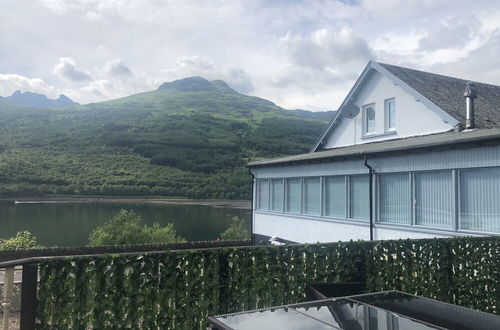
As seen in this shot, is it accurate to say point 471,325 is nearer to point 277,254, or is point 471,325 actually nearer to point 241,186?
point 277,254

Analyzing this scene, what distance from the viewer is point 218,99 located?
18962 cm

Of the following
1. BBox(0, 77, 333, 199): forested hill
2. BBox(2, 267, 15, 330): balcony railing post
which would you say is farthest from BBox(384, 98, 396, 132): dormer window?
BBox(0, 77, 333, 199): forested hill

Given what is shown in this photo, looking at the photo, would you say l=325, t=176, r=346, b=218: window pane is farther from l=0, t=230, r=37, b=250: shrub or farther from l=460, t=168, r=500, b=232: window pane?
l=0, t=230, r=37, b=250: shrub

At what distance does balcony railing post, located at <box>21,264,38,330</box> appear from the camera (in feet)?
13.0

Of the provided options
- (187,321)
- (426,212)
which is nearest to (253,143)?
(426,212)

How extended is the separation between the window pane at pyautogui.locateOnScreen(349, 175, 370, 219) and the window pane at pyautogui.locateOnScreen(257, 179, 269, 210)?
478 centimetres

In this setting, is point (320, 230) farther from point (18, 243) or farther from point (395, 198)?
point (18, 243)

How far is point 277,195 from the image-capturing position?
16.3 m

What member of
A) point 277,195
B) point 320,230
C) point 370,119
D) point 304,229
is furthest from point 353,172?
point 370,119

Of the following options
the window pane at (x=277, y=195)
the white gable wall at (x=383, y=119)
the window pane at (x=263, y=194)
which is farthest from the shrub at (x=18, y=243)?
the white gable wall at (x=383, y=119)

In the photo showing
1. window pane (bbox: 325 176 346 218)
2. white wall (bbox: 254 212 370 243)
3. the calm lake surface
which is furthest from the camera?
the calm lake surface

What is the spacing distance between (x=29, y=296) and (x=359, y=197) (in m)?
9.88

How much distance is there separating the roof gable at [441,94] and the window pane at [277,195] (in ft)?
13.0

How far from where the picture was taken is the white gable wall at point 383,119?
14148 millimetres
